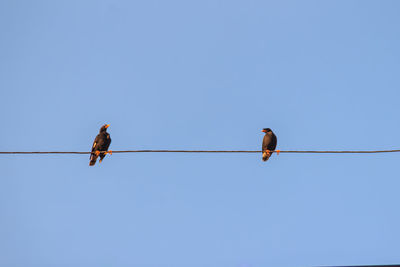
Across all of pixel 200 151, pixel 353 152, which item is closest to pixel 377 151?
pixel 353 152

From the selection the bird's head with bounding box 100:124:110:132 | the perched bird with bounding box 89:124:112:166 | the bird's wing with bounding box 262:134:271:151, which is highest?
the bird's wing with bounding box 262:134:271:151

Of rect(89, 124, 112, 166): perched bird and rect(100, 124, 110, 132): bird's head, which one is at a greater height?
rect(100, 124, 110, 132): bird's head

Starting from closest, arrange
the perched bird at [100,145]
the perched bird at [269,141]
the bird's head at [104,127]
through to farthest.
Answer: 1. the perched bird at [100,145]
2. the bird's head at [104,127]
3. the perched bird at [269,141]

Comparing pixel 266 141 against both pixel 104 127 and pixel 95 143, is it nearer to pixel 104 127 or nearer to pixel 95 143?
pixel 104 127

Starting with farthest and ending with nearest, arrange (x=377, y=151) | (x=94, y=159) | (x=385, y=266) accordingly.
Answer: (x=94, y=159)
(x=377, y=151)
(x=385, y=266)

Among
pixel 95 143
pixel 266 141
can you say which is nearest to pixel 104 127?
pixel 95 143

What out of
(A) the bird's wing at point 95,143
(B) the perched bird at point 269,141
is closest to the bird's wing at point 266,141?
(B) the perched bird at point 269,141

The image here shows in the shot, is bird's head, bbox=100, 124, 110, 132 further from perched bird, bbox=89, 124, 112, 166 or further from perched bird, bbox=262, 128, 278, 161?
perched bird, bbox=262, 128, 278, 161

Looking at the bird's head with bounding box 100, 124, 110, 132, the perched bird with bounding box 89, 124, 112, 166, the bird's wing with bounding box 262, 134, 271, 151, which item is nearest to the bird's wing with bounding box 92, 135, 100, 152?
the perched bird with bounding box 89, 124, 112, 166

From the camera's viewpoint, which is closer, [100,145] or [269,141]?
[100,145]

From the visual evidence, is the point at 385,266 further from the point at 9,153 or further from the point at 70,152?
the point at 9,153

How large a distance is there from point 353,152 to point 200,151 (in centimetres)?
213

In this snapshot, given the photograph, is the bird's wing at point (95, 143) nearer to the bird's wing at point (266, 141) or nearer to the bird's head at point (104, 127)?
the bird's head at point (104, 127)

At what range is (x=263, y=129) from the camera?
10992 millimetres
